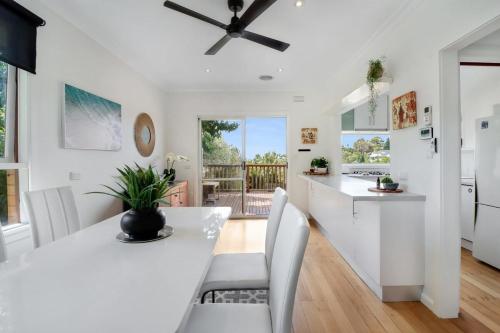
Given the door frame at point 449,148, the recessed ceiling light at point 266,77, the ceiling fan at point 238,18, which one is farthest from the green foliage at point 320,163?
the door frame at point 449,148

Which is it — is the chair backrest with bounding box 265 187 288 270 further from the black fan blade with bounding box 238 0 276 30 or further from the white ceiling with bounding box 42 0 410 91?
the white ceiling with bounding box 42 0 410 91

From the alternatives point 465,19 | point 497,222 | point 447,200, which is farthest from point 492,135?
point 465,19

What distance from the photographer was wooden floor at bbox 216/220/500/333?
1832 mm

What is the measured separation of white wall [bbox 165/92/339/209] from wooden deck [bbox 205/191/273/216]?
664 millimetres

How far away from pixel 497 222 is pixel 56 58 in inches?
179

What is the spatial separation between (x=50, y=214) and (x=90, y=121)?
4.57ft

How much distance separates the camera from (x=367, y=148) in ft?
17.6

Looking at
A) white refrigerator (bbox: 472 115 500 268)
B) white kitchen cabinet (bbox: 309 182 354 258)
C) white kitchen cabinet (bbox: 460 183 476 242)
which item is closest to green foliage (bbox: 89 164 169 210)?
white kitchen cabinet (bbox: 309 182 354 258)

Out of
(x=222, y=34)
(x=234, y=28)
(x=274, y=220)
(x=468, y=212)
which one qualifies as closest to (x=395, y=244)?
(x=274, y=220)

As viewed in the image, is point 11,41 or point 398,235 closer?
point 11,41

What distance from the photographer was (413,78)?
221cm

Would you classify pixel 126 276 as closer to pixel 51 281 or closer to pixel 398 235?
pixel 51 281

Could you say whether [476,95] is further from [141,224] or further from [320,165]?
[141,224]

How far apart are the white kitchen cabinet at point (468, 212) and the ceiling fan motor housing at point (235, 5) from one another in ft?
10.4
